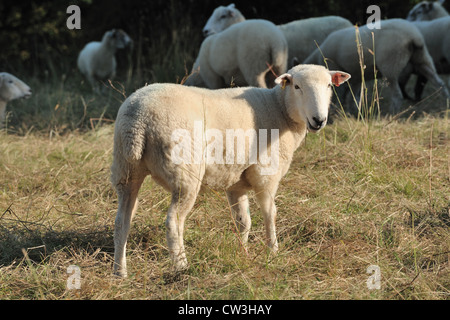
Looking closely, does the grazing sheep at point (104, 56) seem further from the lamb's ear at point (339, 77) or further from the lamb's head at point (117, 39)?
the lamb's ear at point (339, 77)

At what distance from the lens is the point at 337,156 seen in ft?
16.9

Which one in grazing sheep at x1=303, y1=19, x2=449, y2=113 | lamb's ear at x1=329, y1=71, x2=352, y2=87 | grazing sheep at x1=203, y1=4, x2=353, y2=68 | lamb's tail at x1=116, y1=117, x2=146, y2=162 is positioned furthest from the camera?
grazing sheep at x1=203, y1=4, x2=353, y2=68

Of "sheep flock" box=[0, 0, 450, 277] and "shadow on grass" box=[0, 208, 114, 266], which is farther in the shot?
"shadow on grass" box=[0, 208, 114, 266]

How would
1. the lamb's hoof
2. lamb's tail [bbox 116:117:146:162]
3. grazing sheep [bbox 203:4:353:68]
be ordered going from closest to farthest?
lamb's tail [bbox 116:117:146:162] → the lamb's hoof → grazing sheep [bbox 203:4:353:68]

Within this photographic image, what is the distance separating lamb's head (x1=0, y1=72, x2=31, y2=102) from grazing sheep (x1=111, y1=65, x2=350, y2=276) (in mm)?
4610

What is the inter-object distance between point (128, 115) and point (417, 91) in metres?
6.46

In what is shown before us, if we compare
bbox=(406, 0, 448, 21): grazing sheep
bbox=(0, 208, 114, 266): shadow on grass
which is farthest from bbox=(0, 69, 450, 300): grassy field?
bbox=(406, 0, 448, 21): grazing sheep

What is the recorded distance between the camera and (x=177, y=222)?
123 inches

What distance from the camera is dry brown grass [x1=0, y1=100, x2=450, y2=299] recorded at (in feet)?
9.97

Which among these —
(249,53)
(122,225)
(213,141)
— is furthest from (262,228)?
(249,53)

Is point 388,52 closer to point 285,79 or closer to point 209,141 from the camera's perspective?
point 285,79

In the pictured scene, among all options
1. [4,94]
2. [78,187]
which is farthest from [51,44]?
[78,187]

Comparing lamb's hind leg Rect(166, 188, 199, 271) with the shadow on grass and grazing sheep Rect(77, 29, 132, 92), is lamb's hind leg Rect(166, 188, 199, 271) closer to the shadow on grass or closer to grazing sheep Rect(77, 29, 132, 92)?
the shadow on grass
